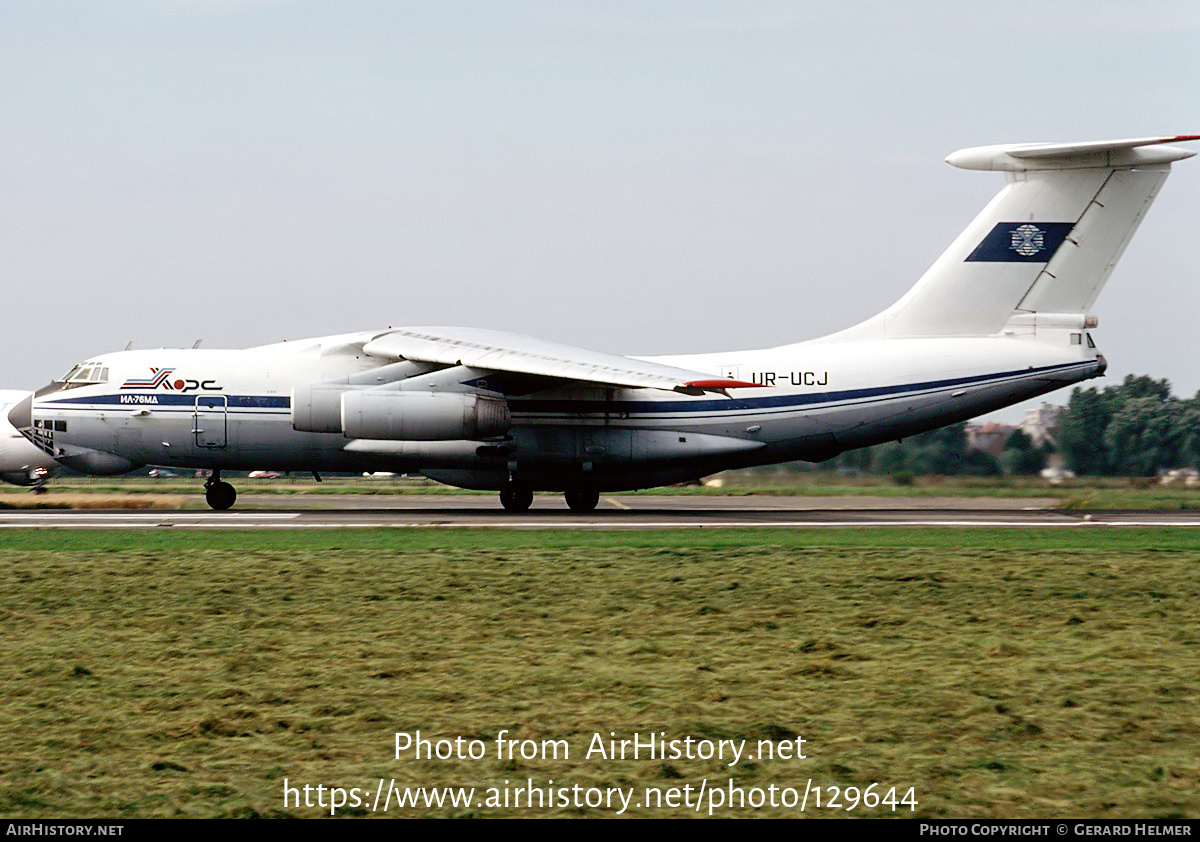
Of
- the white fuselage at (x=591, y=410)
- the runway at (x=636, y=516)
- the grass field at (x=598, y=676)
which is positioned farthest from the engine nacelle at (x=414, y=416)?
the grass field at (x=598, y=676)

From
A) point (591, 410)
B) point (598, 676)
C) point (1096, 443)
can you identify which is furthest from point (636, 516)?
point (598, 676)

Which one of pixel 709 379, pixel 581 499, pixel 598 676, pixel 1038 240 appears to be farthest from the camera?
pixel 581 499

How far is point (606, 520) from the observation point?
20.0 metres

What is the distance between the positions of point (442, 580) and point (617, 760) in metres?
6.00

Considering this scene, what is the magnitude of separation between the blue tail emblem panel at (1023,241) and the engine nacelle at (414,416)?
9629 mm

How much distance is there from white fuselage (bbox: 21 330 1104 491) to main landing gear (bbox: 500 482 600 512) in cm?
42

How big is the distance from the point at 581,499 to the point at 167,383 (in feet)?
25.5

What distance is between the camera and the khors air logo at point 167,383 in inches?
861

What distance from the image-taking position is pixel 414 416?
20.4 metres

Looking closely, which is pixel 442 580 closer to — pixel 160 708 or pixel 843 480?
pixel 160 708

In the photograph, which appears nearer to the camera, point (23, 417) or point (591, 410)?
point (591, 410)

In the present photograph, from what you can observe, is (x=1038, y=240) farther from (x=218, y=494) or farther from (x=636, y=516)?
(x=218, y=494)

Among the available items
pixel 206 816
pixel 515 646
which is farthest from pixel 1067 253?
pixel 206 816

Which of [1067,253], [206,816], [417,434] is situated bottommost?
[206,816]
